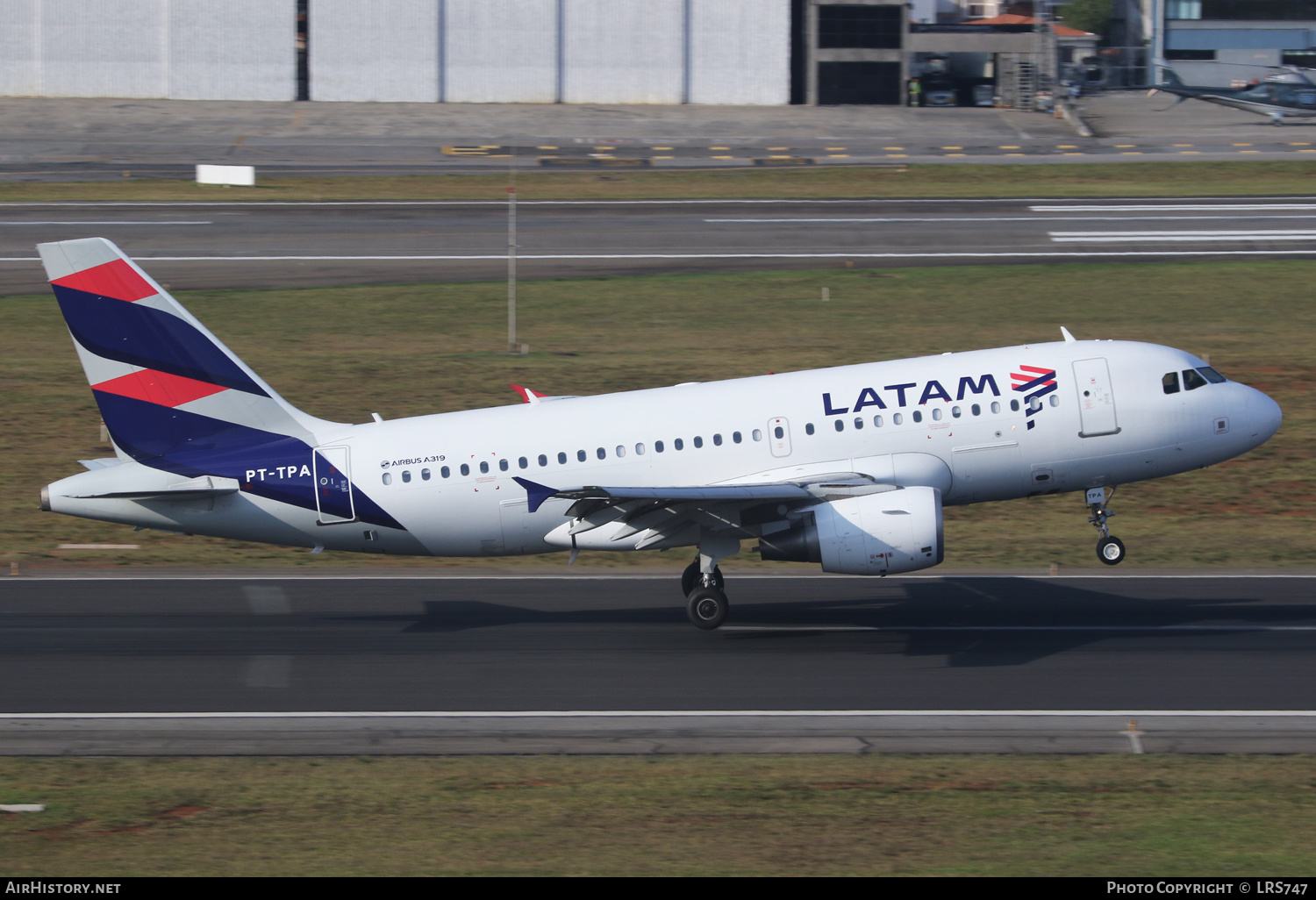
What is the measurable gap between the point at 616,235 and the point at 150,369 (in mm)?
37724

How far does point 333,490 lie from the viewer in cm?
2466

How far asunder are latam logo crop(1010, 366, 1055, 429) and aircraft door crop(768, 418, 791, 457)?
420 cm

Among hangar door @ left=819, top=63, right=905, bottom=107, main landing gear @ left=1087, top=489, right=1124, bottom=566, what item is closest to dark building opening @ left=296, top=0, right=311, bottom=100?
hangar door @ left=819, top=63, right=905, bottom=107

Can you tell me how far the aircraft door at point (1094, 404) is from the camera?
999 inches

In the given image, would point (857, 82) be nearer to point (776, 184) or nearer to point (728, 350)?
point (776, 184)

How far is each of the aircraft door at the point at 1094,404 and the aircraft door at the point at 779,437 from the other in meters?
5.32

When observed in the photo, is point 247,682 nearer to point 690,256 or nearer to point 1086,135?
point 690,256

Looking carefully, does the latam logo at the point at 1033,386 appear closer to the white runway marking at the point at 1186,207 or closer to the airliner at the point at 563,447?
the airliner at the point at 563,447

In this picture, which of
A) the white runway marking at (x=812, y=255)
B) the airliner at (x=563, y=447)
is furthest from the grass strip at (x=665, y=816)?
the white runway marking at (x=812, y=255)

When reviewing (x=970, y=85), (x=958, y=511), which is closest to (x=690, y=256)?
(x=958, y=511)

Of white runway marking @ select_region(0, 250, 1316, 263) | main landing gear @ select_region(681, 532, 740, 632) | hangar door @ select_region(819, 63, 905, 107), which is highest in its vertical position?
hangar door @ select_region(819, 63, 905, 107)

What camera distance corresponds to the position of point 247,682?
2277cm

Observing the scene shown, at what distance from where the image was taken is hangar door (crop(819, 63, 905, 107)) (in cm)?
10362

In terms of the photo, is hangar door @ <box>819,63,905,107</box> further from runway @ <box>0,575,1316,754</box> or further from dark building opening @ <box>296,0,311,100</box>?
runway @ <box>0,575,1316,754</box>
